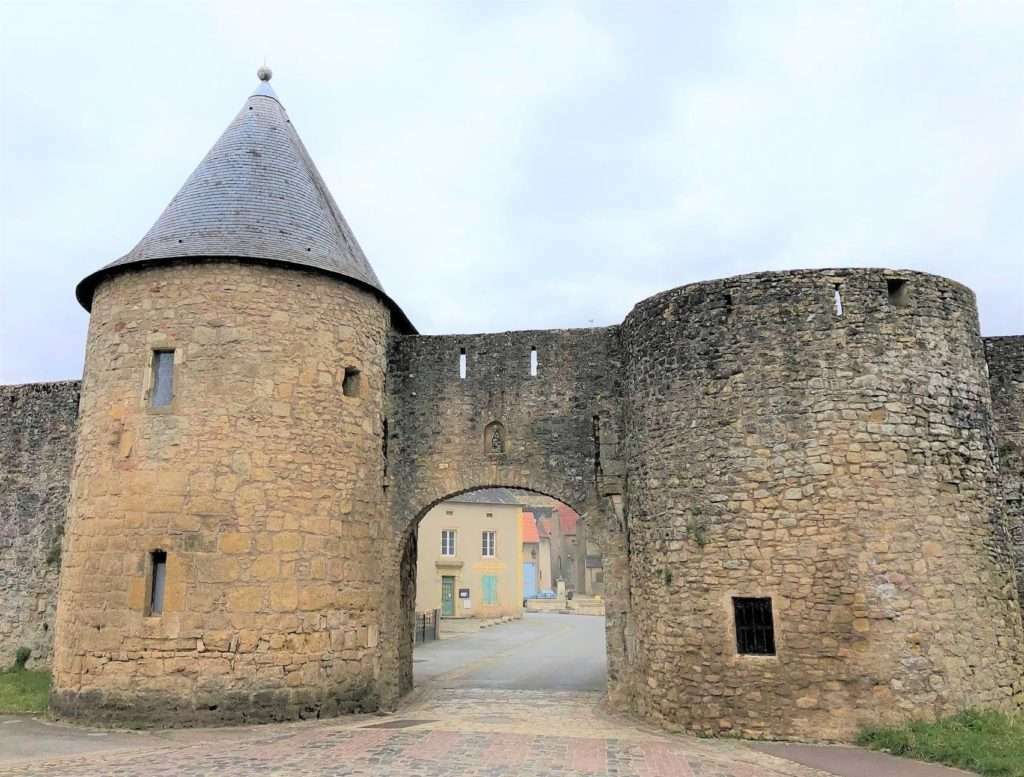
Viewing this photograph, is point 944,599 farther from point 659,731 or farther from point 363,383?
point 363,383

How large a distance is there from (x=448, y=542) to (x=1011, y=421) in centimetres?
2676

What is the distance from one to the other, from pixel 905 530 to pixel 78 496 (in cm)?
1118

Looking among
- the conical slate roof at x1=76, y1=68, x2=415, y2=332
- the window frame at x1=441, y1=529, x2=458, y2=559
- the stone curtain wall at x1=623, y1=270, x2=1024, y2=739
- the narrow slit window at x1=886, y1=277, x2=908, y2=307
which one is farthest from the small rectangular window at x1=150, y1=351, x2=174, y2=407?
the window frame at x1=441, y1=529, x2=458, y2=559

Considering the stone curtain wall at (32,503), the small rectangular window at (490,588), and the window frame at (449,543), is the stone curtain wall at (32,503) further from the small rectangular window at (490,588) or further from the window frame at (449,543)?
the small rectangular window at (490,588)

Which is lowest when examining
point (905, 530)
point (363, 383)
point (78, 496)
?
point (905, 530)

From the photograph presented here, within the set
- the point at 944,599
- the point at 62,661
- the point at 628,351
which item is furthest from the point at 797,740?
the point at 62,661

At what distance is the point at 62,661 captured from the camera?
10688 millimetres

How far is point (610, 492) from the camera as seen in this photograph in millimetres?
12109

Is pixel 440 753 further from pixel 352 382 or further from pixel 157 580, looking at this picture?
pixel 352 382

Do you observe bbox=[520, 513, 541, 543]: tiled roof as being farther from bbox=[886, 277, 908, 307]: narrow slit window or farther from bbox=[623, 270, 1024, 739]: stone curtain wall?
bbox=[886, 277, 908, 307]: narrow slit window

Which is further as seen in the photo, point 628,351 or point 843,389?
point 628,351

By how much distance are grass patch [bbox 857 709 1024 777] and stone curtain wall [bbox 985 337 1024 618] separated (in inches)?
122

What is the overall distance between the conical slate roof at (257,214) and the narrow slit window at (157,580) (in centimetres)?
424

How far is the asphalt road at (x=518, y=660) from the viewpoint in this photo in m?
15.1
